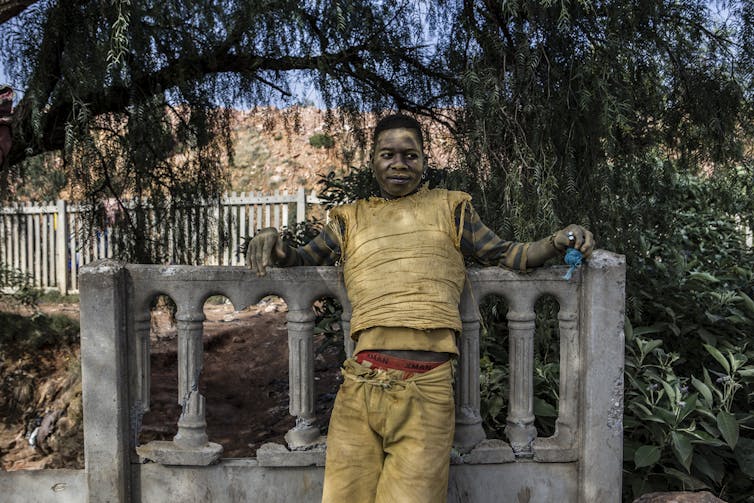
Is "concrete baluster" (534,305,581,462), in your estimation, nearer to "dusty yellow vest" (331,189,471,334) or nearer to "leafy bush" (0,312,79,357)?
"dusty yellow vest" (331,189,471,334)

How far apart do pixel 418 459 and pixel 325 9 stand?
2780 mm

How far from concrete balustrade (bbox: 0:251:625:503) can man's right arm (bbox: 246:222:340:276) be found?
5 centimetres

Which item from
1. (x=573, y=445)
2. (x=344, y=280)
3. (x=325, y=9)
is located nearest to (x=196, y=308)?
(x=344, y=280)

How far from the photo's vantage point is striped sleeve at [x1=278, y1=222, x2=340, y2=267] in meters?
2.40

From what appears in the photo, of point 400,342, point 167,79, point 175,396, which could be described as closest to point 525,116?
point 400,342

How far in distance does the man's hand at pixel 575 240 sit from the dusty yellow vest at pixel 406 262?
1.16 ft

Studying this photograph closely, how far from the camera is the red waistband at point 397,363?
2113mm

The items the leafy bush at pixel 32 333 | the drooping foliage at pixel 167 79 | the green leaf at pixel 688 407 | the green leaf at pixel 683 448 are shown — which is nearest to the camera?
the green leaf at pixel 683 448

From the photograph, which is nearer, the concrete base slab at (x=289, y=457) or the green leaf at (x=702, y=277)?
the concrete base slab at (x=289, y=457)

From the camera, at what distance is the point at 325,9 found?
12.3 ft

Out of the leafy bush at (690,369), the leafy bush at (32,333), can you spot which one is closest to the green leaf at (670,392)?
the leafy bush at (690,369)

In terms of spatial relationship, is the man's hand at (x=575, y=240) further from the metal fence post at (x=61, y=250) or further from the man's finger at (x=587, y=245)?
the metal fence post at (x=61, y=250)

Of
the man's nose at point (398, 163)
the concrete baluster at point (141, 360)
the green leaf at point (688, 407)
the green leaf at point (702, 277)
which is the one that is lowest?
the green leaf at point (688, 407)

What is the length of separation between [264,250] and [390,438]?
2.62 ft
